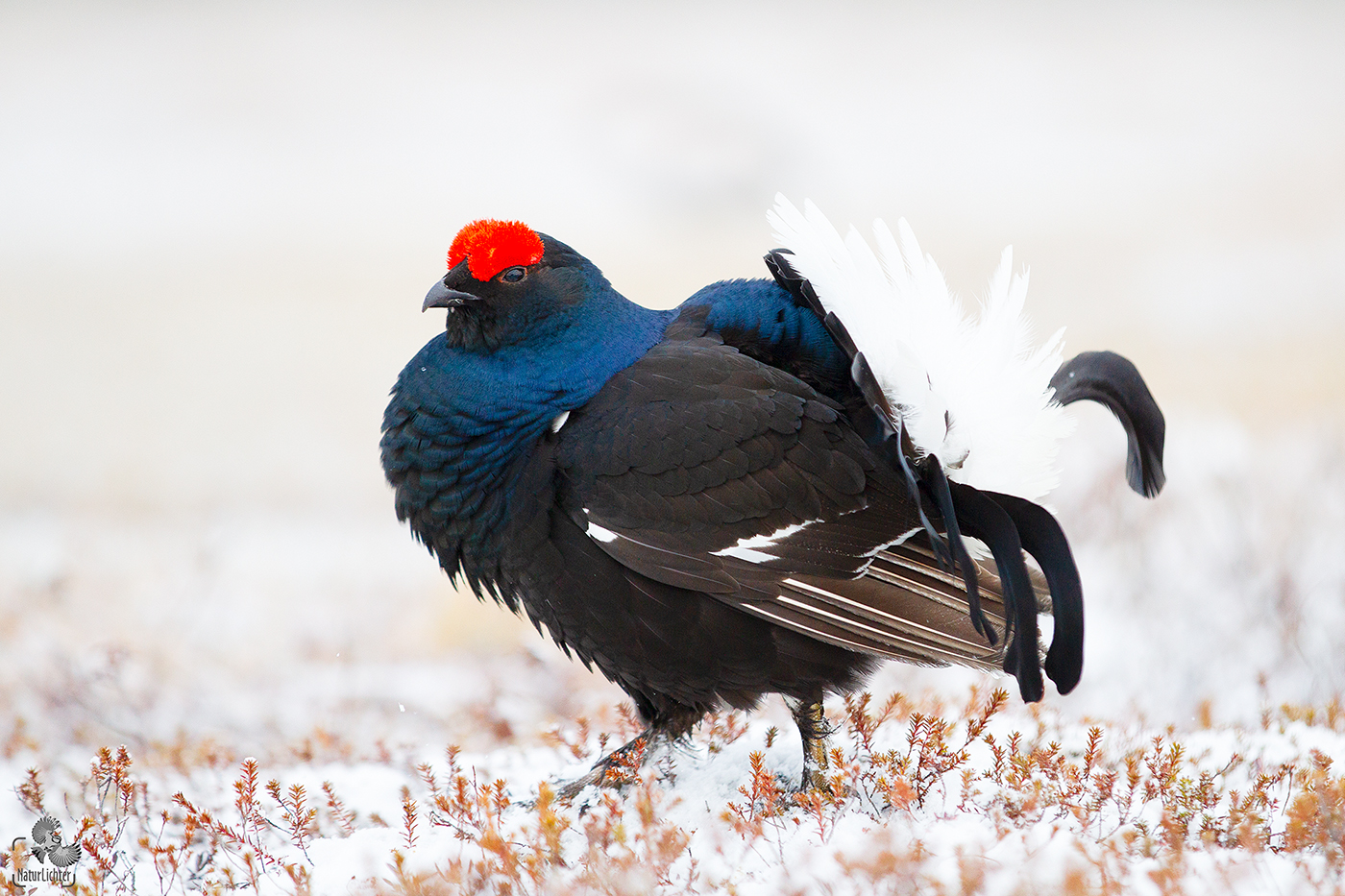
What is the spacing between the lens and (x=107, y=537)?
8.08 metres

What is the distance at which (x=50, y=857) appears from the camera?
9.52ft

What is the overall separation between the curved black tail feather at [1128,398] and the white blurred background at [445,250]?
78.4 inches

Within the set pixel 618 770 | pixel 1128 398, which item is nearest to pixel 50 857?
pixel 618 770

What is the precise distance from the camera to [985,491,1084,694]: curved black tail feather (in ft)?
9.21

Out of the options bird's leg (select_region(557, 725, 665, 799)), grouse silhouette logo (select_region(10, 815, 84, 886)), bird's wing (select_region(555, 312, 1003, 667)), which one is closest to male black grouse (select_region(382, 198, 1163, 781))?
bird's wing (select_region(555, 312, 1003, 667))

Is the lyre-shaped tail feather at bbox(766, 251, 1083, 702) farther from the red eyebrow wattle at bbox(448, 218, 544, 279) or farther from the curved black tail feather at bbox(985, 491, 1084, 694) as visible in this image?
the red eyebrow wattle at bbox(448, 218, 544, 279)

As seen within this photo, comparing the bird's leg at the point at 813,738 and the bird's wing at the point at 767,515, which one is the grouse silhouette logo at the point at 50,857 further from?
the bird's leg at the point at 813,738

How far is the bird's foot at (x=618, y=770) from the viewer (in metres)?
3.25

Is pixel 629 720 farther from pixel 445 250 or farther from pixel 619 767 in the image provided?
pixel 445 250

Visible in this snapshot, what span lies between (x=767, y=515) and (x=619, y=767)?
39.3 inches

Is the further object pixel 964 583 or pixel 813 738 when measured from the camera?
pixel 813 738

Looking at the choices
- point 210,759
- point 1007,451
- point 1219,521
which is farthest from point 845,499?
point 1219,521

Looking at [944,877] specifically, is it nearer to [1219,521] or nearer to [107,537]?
[1219,521]

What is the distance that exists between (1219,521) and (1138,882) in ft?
16.4
